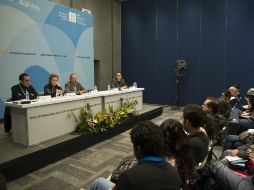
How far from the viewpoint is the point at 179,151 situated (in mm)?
1664

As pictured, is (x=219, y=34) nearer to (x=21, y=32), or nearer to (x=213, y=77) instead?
(x=213, y=77)

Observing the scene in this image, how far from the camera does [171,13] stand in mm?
7797

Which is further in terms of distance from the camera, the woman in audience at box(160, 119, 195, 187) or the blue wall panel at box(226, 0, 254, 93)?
the blue wall panel at box(226, 0, 254, 93)

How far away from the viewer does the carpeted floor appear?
106 inches

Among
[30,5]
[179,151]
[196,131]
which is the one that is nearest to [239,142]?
[196,131]

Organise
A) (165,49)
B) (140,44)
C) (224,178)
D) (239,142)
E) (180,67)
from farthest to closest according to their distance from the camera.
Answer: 1. (140,44)
2. (165,49)
3. (180,67)
4. (239,142)
5. (224,178)

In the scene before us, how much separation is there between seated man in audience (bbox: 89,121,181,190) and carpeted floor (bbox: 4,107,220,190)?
67.4 inches

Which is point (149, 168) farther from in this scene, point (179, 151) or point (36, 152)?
point (36, 152)

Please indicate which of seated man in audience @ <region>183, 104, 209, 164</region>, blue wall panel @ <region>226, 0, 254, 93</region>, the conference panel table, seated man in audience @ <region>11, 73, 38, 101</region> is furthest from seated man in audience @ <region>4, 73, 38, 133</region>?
blue wall panel @ <region>226, 0, 254, 93</region>

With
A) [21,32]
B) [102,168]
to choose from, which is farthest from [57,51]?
[102,168]

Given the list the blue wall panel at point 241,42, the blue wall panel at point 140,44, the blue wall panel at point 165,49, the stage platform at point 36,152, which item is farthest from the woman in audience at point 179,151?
the blue wall panel at point 140,44

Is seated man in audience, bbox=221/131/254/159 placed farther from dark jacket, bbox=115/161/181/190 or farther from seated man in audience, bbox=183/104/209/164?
dark jacket, bbox=115/161/181/190

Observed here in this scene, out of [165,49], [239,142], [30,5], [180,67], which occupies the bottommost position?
[239,142]

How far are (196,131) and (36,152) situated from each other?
7.23 ft
